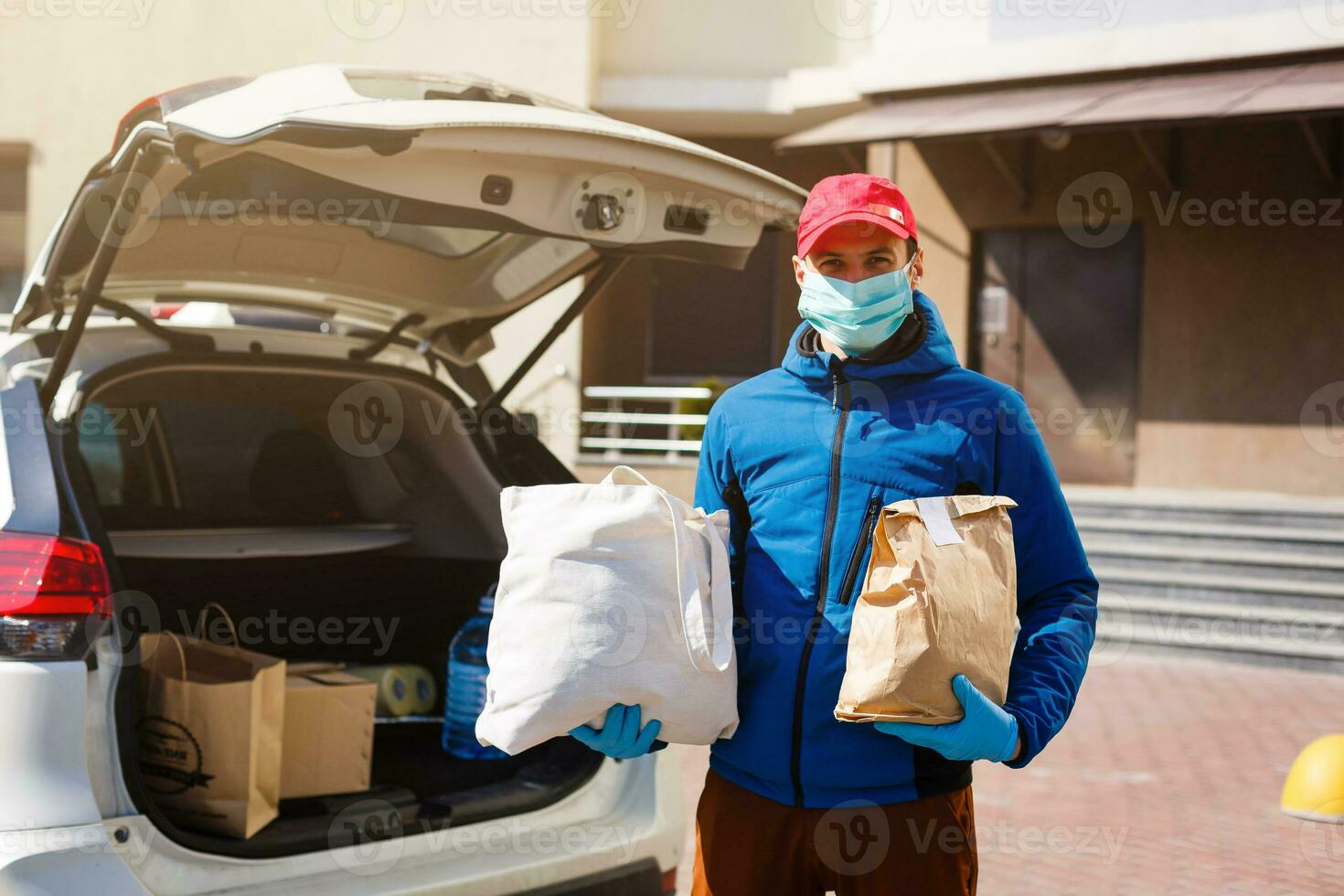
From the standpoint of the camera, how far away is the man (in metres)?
2.22

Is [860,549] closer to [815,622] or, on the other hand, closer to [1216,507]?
[815,622]

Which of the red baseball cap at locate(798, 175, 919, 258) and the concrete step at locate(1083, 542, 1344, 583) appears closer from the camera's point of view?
the red baseball cap at locate(798, 175, 919, 258)

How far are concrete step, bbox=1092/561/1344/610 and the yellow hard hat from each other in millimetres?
4279

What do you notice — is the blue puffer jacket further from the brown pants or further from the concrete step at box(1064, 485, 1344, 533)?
the concrete step at box(1064, 485, 1344, 533)

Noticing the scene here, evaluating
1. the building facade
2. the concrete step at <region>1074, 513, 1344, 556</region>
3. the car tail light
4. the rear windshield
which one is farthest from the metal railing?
the car tail light

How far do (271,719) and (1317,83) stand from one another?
1084 cm

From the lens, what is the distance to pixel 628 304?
1697cm

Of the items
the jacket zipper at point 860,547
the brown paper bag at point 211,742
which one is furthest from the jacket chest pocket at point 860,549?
the brown paper bag at point 211,742

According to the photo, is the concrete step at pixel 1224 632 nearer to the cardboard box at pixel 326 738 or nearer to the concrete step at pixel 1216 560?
the concrete step at pixel 1216 560

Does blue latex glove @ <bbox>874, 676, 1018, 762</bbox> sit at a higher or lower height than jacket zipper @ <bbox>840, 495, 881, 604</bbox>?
lower

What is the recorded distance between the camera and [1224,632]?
9.70 metres

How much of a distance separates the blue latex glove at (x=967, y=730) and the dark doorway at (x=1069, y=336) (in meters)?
Answer: 12.3

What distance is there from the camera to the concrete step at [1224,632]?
9.24m

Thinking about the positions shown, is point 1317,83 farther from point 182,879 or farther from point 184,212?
point 182,879
